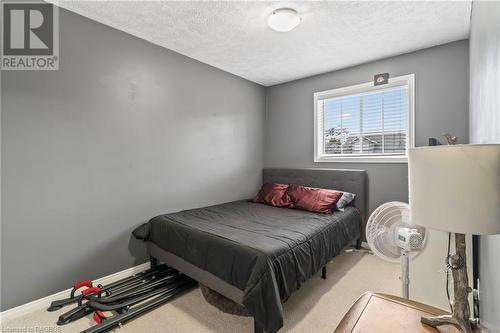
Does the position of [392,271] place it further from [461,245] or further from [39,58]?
[39,58]

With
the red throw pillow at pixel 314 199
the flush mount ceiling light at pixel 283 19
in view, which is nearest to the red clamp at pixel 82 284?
the red throw pillow at pixel 314 199

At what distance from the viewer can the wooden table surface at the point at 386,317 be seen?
3.03ft

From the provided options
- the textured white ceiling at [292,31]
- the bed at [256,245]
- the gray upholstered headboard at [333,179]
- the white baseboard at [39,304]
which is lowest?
the white baseboard at [39,304]

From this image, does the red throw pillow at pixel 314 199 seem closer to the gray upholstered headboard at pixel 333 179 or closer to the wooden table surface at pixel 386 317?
the gray upholstered headboard at pixel 333 179

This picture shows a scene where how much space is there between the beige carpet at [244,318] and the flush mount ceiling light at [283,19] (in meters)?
2.50

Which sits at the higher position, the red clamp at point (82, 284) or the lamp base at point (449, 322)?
the lamp base at point (449, 322)

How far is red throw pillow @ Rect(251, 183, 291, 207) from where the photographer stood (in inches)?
134

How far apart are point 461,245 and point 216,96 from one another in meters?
3.22

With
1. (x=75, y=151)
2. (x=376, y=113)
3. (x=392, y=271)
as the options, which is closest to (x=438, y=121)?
(x=376, y=113)

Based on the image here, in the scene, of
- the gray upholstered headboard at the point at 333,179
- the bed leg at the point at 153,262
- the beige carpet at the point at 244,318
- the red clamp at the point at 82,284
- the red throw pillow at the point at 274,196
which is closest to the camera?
the beige carpet at the point at 244,318

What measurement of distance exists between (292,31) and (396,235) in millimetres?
2159

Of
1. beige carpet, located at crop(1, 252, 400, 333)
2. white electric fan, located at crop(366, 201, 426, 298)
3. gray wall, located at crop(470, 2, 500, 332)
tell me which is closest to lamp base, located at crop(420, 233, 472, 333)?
gray wall, located at crop(470, 2, 500, 332)

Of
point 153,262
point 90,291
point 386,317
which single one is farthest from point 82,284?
point 386,317

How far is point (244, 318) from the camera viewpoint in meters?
1.88
